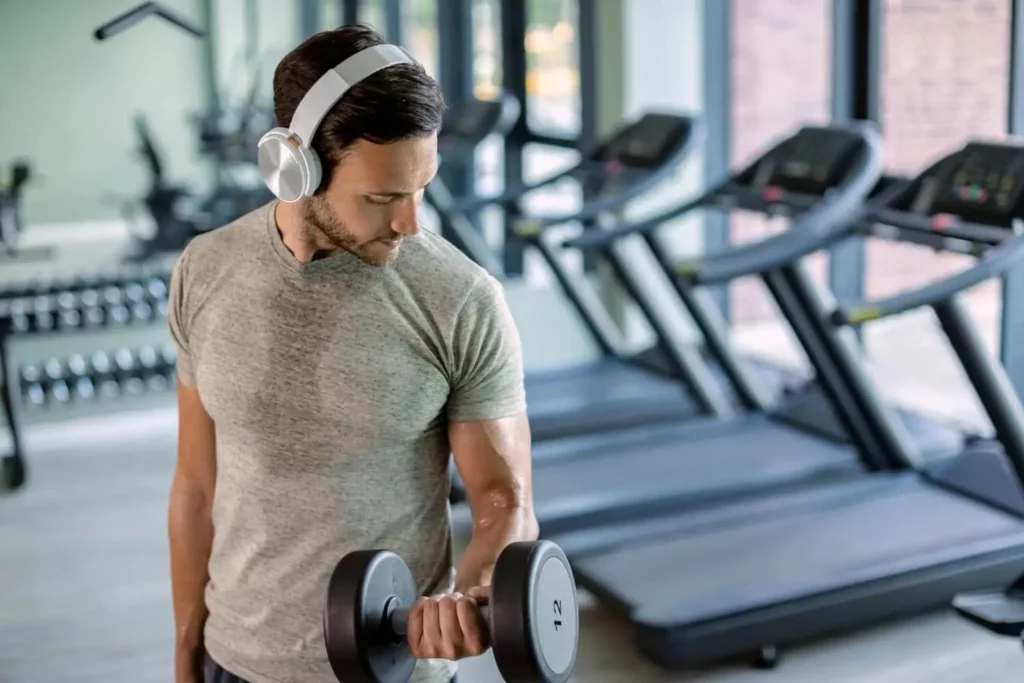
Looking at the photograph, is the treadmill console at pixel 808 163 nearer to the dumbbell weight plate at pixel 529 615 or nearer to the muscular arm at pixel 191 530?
the muscular arm at pixel 191 530

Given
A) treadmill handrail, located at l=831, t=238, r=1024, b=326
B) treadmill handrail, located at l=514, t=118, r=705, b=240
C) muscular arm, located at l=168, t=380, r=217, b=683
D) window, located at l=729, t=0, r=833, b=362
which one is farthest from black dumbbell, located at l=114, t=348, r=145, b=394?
muscular arm, located at l=168, t=380, r=217, b=683

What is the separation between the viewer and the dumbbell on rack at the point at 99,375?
5.30 m

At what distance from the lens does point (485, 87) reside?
7164 mm

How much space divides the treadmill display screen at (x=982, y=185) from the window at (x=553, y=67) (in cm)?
268

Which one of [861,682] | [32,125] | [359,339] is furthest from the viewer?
[32,125]

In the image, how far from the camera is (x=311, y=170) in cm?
146

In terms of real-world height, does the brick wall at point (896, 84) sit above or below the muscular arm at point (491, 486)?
above

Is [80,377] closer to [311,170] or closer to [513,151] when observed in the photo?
[513,151]

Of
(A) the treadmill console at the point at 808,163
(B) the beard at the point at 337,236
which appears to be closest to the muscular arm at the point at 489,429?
(B) the beard at the point at 337,236

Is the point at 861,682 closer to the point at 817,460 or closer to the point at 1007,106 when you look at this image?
the point at 817,460

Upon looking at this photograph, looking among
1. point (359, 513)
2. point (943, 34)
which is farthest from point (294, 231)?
point (943, 34)

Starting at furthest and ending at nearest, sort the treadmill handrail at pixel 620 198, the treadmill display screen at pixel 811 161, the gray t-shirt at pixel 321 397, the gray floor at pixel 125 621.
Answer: the treadmill handrail at pixel 620 198
the treadmill display screen at pixel 811 161
the gray floor at pixel 125 621
the gray t-shirt at pixel 321 397

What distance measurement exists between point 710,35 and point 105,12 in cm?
257

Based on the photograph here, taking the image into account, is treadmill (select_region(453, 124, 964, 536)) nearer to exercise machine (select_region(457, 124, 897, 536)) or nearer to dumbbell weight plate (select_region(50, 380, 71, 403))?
exercise machine (select_region(457, 124, 897, 536))
